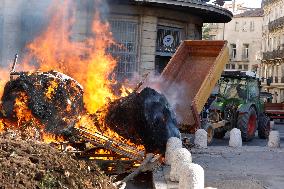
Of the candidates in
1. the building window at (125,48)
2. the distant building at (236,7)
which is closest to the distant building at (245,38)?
the distant building at (236,7)

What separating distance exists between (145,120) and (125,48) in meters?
9.32

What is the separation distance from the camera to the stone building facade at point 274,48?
54.9m

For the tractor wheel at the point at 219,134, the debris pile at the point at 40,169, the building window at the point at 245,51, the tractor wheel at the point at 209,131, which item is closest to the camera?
the debris pile at the point at 40,169

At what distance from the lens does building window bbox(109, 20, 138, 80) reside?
62.3ft

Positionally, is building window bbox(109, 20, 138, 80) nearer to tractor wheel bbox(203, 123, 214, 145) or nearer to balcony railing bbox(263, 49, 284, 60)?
tractor wheel bbox(203, 123, 214, 145)

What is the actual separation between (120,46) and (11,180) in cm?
1376

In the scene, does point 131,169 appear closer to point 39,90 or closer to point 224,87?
point 39,90

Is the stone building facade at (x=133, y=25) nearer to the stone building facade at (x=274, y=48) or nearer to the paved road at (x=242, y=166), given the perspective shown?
the paved road at (x=242, y=166)

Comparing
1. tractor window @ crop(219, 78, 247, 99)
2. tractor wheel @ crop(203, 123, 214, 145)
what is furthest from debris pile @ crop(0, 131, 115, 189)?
tractor window @ crop(219, 78, 247, 99)

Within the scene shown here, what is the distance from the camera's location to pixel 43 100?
9.99m

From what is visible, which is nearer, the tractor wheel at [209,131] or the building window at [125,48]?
the tractor wheel at [209,131]

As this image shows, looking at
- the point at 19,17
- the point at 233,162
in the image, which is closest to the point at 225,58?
the point at 233,162

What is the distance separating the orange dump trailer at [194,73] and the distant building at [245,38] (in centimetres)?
5792

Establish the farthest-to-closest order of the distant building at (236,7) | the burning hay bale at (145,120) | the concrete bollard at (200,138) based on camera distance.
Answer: the distant building at (236,7)
the concrete bollard at (200,138)
the burning hay bale at (145,120)
